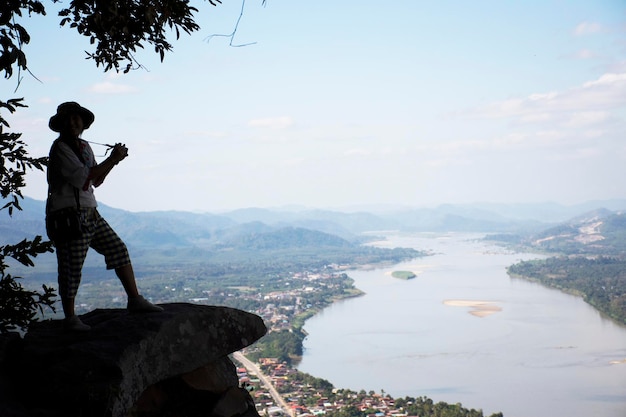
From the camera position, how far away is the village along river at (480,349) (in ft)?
62.3

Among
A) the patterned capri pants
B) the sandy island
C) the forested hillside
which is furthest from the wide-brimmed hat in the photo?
the forested hillside

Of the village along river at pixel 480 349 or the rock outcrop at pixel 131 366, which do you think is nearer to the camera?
the rock outcrop at pixel 131 366

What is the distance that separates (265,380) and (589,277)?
104 feet

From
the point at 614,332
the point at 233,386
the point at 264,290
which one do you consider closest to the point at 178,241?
the point at 264,290

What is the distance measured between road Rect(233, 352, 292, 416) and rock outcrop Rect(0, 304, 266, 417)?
14.7 meters

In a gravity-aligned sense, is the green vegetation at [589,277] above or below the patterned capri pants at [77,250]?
below

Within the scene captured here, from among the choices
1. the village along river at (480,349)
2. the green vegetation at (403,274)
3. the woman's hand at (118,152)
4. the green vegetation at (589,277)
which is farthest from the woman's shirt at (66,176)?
the green vegetation at (403,274)

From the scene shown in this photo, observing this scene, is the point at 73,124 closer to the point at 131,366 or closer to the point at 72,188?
the point at 72,188

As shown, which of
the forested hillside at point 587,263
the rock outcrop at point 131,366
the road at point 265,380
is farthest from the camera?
the forested hillside at point 587,263

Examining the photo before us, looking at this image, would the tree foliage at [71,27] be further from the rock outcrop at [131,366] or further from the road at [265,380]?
the road at [265,380]

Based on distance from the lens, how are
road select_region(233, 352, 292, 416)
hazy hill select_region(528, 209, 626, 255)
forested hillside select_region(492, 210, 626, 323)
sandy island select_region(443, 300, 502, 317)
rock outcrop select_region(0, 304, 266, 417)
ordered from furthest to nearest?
hazy hill select_region(528, 209, 626, 255) < forested hillside select_region(492, 210, 626, 323) < sandy island select_region(443, 300, 502, 317) < road select_region(233, 352, 292, 416) < rock outcrop select_region(0, 304, 266, 417)

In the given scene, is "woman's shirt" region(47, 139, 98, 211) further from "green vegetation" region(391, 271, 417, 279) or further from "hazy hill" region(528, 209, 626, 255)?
"hazy hill" region(528, 209, 626, 255)

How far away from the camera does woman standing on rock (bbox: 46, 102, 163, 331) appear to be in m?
2.85

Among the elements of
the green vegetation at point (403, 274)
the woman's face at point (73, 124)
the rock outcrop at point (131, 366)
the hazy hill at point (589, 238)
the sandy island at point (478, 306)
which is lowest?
the sandy island at point (478, 306)
